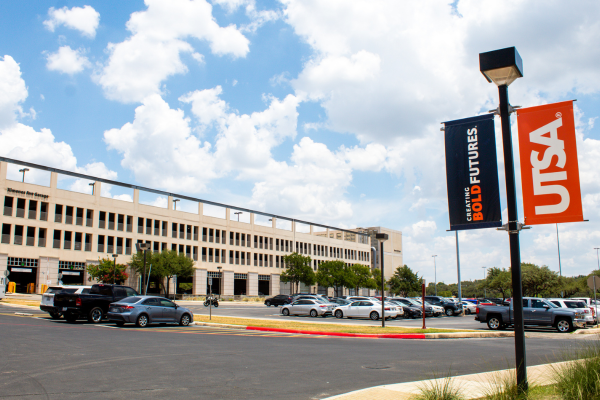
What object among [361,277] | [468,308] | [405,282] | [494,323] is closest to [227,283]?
[361,277]

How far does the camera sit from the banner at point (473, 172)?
9656 millimetres

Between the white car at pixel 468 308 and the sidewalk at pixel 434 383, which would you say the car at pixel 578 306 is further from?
the sidewalk at pixel 434 383

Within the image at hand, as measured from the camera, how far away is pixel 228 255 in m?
82.2

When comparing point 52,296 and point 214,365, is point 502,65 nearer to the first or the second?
point 214,365

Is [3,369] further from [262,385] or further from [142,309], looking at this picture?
[142,309]

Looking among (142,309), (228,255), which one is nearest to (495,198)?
(142,309)

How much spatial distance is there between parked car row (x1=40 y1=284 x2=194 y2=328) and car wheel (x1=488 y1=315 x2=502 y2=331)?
15.8 metres

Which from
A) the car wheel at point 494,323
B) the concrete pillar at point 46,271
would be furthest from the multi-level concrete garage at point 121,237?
the car wheel at point 494,323

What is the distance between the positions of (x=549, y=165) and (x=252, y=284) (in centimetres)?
8052

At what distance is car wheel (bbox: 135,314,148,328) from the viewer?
22.3 meters

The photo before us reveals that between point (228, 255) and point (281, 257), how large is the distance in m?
14.5

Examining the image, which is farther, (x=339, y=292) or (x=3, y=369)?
(x=339, y=292)

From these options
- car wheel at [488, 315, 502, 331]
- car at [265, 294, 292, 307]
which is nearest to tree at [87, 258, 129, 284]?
car at [265, 294, 292, 307]

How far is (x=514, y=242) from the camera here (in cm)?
696
